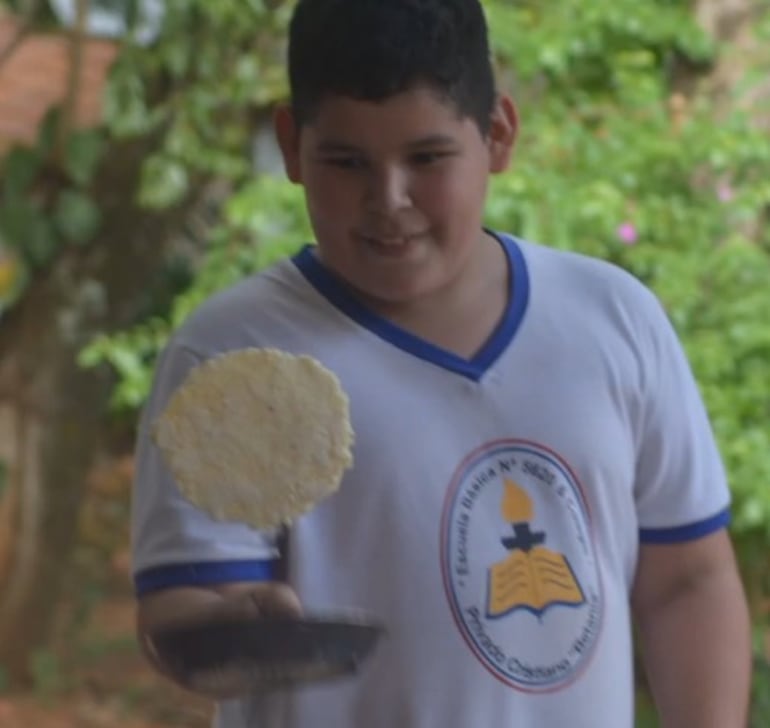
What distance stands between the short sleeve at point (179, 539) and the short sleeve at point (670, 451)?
9.4 inches

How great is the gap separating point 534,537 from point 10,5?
1640 mm

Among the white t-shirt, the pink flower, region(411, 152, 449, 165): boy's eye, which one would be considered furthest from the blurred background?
region(411, 152, 449, 165): boy's eye

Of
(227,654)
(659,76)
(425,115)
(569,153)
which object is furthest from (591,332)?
(659,76)

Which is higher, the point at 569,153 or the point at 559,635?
the point at 569,153

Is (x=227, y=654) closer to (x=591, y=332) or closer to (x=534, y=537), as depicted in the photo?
(x=534, y=537)

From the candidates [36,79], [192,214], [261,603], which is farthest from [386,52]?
[36,79]

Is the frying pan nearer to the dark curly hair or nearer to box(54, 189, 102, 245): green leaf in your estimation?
the dark curly hair

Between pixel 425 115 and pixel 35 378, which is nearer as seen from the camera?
pixel 425 115

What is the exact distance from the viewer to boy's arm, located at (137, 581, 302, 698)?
0.82 m

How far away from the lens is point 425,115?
89 cm

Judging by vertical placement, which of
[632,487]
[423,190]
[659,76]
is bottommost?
[632,487]

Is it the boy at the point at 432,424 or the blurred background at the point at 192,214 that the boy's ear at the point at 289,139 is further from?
the blurred background at the point at 192,214

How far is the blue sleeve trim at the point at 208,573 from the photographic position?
875 millimetres

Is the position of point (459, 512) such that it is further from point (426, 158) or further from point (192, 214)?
point (192, 214)
